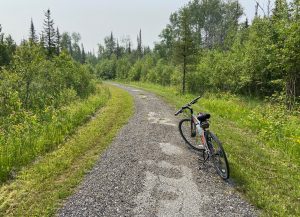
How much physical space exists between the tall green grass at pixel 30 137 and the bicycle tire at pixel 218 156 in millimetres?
4245

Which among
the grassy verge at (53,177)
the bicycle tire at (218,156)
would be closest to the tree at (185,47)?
the grassy verge at (53,177)

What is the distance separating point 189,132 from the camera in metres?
8.21

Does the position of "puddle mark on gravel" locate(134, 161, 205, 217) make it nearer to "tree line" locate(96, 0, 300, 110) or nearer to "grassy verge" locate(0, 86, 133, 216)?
"grassy verge" locate(0, 86, 133, 216)

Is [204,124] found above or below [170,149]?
above

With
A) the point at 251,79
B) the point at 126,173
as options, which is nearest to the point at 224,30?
the point at 251,79

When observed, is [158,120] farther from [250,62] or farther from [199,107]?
[250,62]

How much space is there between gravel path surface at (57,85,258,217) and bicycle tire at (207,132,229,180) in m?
0.17

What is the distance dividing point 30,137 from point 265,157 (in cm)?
639

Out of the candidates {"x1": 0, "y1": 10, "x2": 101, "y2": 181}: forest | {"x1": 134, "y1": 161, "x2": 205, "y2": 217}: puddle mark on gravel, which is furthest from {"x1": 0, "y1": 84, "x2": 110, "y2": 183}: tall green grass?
{"x1": 134, "y1": 161, "x2": 205, "y2": 217}: puddle mark on gravel

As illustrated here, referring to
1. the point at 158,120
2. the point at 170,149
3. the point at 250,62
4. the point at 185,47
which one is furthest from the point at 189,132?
the point at 185,47

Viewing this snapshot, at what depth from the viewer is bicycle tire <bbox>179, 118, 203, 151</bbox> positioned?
24.6ft

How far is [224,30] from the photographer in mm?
55125

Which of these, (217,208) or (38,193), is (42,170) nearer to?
(38,193)

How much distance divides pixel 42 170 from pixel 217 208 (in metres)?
3.70
